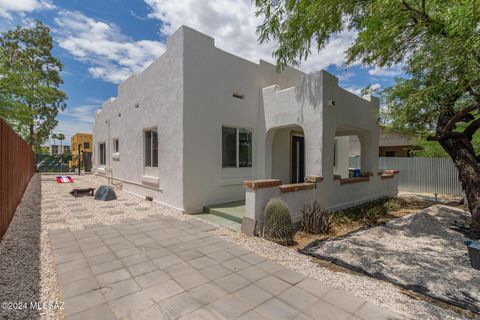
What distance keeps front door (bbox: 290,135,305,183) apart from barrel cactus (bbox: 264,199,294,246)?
5.65m

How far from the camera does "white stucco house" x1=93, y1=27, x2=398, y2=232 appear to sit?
21.1 feet

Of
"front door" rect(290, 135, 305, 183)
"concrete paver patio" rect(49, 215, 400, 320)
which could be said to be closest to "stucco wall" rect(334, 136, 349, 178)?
"front door" rect(290, 135, 305, 183)

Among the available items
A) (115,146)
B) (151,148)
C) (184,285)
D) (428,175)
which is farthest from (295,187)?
(115,146)

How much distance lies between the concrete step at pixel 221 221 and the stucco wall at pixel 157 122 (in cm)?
88

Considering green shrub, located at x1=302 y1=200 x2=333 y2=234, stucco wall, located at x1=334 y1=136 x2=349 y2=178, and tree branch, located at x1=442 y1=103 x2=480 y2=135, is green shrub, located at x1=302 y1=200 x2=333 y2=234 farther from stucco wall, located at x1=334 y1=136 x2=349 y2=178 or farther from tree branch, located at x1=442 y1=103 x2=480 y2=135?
stucco wall, located at x1=334 y1=136 x2=349 y2=178

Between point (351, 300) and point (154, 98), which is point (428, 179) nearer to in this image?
point (351, 300)

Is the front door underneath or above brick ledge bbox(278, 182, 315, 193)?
above

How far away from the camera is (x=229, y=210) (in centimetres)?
679

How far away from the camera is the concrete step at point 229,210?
20.4ft

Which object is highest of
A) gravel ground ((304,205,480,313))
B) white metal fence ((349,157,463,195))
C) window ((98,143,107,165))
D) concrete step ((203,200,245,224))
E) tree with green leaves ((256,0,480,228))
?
tree with green leaves ((256,0,480,228))

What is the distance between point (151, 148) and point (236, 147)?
361 cm

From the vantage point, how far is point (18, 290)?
9.08 feet

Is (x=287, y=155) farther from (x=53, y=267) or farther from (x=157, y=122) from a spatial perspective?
(x=53, y=267)

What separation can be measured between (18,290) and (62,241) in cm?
194
